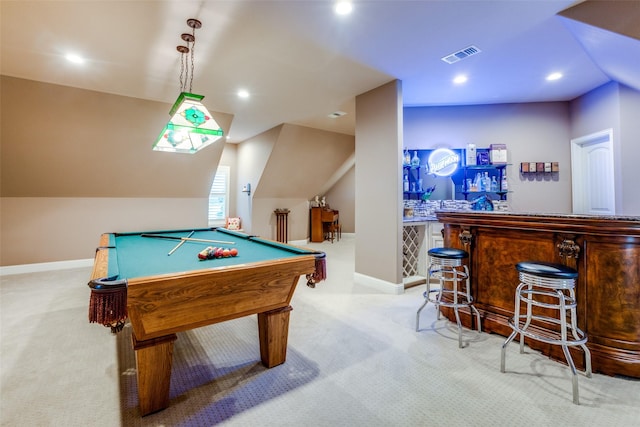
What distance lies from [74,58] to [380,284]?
177 inches

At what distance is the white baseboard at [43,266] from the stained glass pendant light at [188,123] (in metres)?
3.78

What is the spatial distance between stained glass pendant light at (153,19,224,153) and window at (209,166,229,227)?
184 inches

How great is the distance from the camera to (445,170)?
4617mm

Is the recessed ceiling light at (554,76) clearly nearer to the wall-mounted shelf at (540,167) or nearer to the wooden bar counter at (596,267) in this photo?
the wall-mounted shelf at (540,167)

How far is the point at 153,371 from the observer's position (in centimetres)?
161

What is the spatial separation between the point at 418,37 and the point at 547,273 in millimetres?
2346

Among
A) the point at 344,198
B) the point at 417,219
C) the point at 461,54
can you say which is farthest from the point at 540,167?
the point at 344,198

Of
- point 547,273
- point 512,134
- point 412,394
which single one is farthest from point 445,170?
point 412,394

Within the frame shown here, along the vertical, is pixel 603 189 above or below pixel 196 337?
above

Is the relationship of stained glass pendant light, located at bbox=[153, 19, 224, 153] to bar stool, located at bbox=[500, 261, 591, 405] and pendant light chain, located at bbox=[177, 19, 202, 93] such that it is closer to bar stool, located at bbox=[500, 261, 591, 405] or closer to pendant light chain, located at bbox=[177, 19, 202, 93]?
pendant light chain, located at bbox=[177, 19, 202, 93]

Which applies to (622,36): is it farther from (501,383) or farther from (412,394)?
(412,394)

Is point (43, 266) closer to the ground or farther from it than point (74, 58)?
closer to the ground

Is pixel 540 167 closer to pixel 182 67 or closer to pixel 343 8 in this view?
pixel 343 8

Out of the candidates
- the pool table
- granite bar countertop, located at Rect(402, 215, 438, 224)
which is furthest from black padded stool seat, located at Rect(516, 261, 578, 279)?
granite bar countertop, located at Rect(402, 215, 438, 224)
